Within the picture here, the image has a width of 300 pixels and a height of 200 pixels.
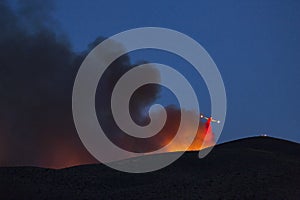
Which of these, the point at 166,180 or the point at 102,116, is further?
the point at 102,116

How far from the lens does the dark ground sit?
28.6m

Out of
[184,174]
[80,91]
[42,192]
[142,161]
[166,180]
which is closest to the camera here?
[42,192]

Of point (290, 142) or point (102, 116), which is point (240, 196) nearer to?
point (290, 142)

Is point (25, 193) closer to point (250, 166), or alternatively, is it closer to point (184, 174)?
point (184, 174)

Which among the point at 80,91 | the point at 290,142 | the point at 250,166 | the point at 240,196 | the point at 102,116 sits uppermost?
the point at 80,91

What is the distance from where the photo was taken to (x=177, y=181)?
33562mm

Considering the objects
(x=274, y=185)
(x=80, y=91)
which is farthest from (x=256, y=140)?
(x=80, y=91)

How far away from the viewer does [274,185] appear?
30438 mm

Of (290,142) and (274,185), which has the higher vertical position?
(290,142)

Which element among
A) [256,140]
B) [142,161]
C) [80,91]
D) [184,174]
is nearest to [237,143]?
[256,140]

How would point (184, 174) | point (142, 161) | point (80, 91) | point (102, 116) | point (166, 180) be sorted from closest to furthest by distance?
point (166, 180), point (184, 174), point (142, 161), point (102, 116), point (80, 91)

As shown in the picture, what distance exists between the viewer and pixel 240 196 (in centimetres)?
2759

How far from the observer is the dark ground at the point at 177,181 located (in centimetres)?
2861

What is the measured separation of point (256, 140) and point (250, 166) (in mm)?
22770
